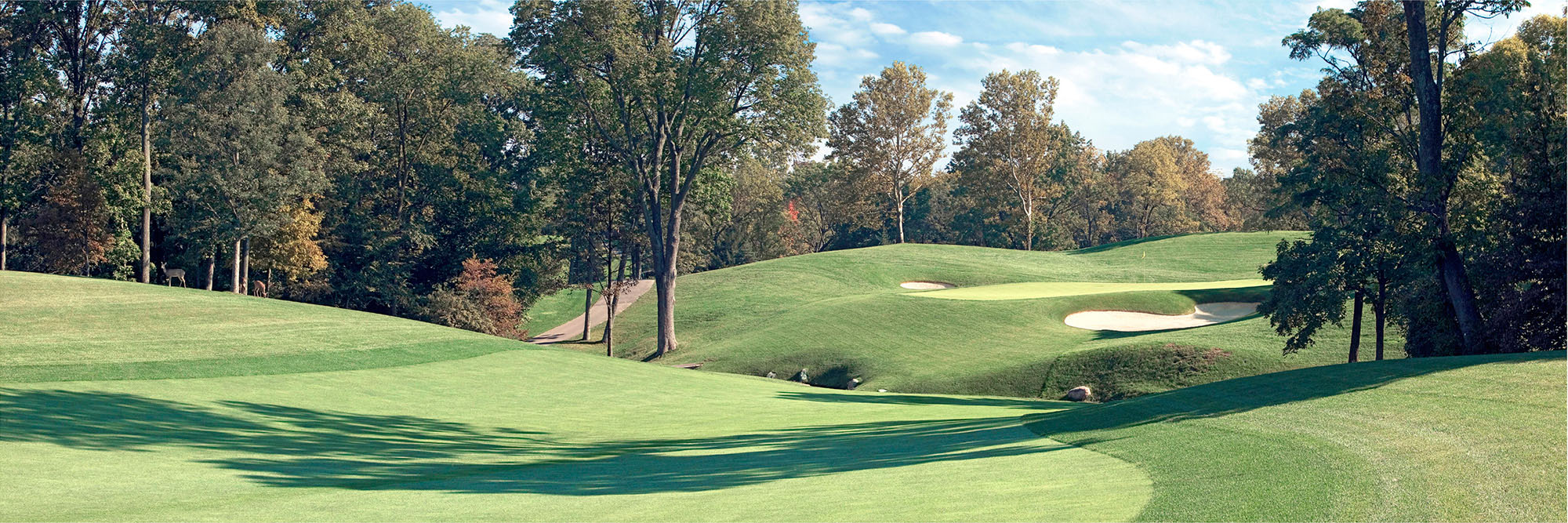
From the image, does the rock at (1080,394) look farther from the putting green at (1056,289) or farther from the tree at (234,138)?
the tree at (234,138)

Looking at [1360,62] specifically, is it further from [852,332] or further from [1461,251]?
[852,332]

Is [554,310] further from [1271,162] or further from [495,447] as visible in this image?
[1271,162]

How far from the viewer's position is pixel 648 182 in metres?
44.0

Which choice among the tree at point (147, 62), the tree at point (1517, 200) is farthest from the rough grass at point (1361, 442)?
the tree at point (147, 62)

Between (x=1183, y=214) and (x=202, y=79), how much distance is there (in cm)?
9523

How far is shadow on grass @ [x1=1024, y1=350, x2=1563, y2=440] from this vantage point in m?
15.0

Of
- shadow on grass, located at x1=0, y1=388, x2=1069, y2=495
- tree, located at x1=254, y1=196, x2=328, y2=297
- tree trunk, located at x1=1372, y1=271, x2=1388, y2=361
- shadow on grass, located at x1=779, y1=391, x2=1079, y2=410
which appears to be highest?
tree, located at x1=254, y1=196, x2=328, y2=297

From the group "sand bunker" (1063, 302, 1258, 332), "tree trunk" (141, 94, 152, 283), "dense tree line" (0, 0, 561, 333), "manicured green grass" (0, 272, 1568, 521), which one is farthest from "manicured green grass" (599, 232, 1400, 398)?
"tree trunk" (141, 94, 152, 283)

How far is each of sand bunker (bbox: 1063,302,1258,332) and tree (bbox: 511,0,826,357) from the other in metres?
14.4

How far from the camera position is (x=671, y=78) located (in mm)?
38719

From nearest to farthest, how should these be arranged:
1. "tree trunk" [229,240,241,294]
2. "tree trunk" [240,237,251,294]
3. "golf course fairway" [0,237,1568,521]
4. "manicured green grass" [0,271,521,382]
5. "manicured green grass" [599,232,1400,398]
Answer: "golf course fairway" [0,237,1568,521], "manicured green grass" [0,271,521,382], "manicured green grass" [599,232,1400,398], "tree trunk" [229,240,241,294], "tree trunk" [240,237,251,294]

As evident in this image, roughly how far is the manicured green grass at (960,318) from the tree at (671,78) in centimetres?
636

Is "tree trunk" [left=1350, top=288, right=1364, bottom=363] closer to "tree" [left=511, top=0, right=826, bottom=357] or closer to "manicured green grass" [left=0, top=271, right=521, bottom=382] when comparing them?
"tree" [left=511, top=0, right=826, bottom=357]

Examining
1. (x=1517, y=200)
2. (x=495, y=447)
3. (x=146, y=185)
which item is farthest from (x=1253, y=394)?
(x=146, y=185)
